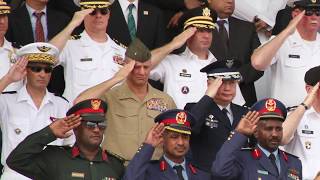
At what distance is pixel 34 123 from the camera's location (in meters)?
11.6

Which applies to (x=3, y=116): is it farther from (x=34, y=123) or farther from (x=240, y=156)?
(x=240, y=156)

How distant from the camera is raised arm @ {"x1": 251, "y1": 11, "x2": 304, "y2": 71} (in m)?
13.0

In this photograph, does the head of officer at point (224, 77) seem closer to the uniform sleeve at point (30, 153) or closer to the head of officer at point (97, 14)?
the head of officer at point (97, 14)

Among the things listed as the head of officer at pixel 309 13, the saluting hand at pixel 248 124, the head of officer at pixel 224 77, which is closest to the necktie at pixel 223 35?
the head of officer at pixel 309 13

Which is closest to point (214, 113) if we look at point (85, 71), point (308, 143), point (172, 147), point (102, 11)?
point (172, 147)

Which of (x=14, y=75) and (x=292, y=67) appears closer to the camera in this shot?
(x=14, y=75)

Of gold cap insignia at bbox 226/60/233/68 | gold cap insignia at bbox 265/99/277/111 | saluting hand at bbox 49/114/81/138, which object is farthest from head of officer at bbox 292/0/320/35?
saluting hand at bbox 49/114/81/138

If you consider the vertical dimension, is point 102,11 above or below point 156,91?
above

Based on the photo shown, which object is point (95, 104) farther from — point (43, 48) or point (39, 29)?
point (39, 29)

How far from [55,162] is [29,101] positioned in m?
1.19

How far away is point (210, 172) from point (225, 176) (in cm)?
60

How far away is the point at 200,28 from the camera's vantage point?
42.4 feet

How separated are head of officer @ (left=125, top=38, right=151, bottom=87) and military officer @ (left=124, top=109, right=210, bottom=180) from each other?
31.7 inches

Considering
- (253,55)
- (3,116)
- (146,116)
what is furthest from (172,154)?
(253,55)
